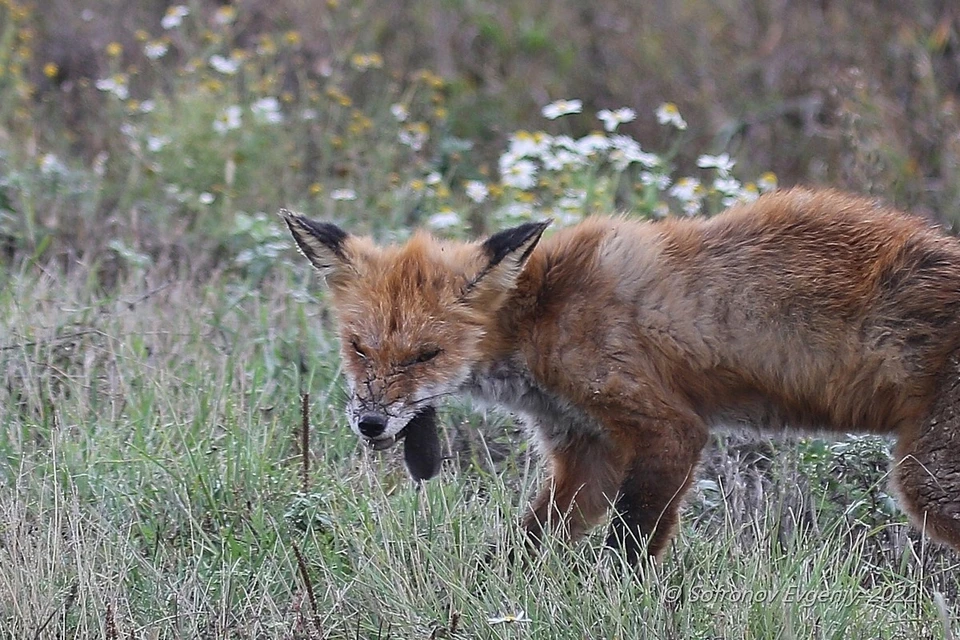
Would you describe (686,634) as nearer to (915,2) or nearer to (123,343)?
(123,343)

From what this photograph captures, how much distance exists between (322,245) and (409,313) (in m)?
0.53

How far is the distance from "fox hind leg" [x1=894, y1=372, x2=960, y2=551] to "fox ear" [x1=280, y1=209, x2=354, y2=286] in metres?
2.27

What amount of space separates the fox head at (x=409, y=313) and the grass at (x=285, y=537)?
0.36m

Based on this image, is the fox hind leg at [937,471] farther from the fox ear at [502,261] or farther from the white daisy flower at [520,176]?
the white daisy flower at [520,176]

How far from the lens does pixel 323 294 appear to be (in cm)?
673

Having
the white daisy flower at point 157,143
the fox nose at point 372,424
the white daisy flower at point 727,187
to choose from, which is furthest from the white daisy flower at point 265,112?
the fox nose at point 372,424

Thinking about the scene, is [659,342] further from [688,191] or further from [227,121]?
[227,121]

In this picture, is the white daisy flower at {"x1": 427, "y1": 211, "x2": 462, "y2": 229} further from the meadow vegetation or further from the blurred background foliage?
the blurred background foliage

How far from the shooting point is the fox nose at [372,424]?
4.56 meters

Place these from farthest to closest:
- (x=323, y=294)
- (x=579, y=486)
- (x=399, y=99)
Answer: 1. (x=399, y=99)
2. (x=323, y=294)
3. (x=579, y=486)

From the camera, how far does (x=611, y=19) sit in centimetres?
1303

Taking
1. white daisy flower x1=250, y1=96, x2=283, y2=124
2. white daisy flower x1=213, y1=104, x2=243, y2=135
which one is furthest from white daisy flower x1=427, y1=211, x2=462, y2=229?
white daisy flower x1=213, y1=104, x2=243, y2=135

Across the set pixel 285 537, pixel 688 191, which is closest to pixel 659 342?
pixel 285 537

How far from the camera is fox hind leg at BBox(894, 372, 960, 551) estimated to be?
4391mm
